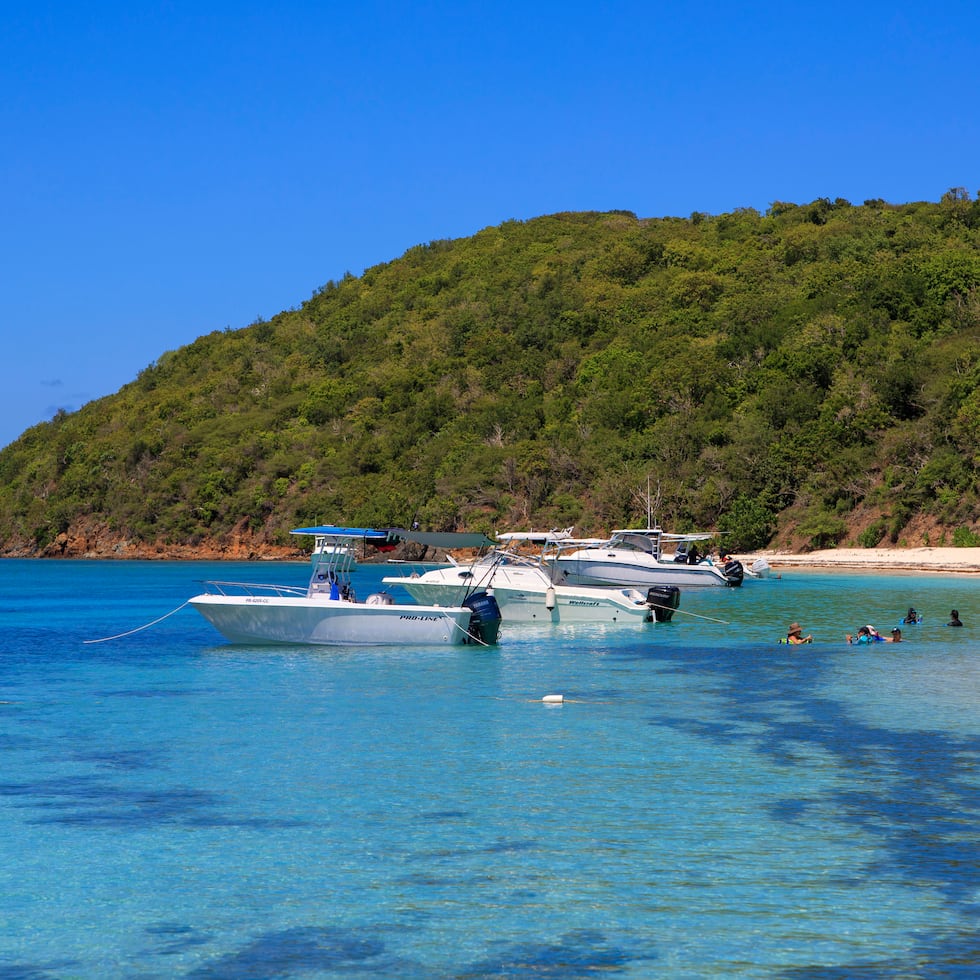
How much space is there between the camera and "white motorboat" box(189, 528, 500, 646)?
110ft

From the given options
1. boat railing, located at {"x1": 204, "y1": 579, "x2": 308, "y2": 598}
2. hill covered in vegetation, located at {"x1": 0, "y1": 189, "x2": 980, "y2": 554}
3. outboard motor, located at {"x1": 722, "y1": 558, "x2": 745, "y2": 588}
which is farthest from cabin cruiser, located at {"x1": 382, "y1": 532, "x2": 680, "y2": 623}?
hill covered in vegetation, located at {"x1": 0, "y1": 189, "x2": 980, "y2": 554}

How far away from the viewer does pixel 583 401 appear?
116 m

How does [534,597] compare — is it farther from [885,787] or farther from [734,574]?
[885,787]

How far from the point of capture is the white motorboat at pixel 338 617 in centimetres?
3347

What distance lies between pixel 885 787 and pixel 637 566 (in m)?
43.0

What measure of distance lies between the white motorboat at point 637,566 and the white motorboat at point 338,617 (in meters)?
19.3

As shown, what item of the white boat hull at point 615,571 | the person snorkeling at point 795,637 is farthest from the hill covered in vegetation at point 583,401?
the person snorkeling at point 795,637

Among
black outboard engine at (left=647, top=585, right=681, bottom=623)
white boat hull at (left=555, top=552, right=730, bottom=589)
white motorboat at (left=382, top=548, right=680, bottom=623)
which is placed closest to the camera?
white motorboat at (left=382, top=548, right=680, bottom=623)

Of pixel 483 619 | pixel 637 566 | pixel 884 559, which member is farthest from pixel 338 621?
pixel 884 559

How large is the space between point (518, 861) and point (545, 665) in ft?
59.3

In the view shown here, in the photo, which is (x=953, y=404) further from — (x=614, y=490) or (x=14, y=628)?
(x=14, y=628)

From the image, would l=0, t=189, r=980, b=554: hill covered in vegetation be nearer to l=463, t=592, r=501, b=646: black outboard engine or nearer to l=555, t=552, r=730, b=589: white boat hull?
Result: l=555, t=552, r=730, b=589: white boat hull

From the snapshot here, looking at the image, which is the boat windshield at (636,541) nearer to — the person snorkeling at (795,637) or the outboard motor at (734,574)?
the outboard motor at (734,574)

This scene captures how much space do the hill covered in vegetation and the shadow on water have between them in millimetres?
55690
